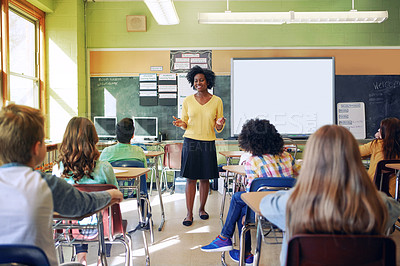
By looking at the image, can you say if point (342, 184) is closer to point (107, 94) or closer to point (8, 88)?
point (8, 88)

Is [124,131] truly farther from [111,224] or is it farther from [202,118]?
[111,224]

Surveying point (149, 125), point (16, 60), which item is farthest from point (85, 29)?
point (149, 125)

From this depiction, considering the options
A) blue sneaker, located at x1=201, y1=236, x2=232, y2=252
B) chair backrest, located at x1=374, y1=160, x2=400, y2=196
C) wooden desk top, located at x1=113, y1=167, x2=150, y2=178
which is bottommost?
blue sneaker, located at x1=201, y1=236, x2=232, y2=252

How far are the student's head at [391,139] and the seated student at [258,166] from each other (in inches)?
46.7

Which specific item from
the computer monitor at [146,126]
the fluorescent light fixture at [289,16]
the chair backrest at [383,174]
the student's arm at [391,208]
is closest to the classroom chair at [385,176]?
the chair backrest at [383,174]

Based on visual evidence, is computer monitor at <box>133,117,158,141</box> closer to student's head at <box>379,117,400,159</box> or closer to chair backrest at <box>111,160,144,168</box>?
chair backrest at <box>111,160,144,168</box>

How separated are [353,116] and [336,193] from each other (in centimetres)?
499

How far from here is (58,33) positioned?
527 cm

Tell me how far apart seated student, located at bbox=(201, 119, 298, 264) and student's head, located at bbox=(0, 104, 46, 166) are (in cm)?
148

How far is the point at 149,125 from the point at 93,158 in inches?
140

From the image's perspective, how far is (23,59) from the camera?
477cm

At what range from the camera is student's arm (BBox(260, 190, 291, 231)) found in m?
1.28

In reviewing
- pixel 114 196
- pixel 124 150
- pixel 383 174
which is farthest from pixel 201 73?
pixel 114 196

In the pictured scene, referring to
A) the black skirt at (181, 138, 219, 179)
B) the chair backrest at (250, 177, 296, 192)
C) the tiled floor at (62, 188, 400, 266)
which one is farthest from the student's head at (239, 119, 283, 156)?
the black skirt at (181, 138, 219, 179)
